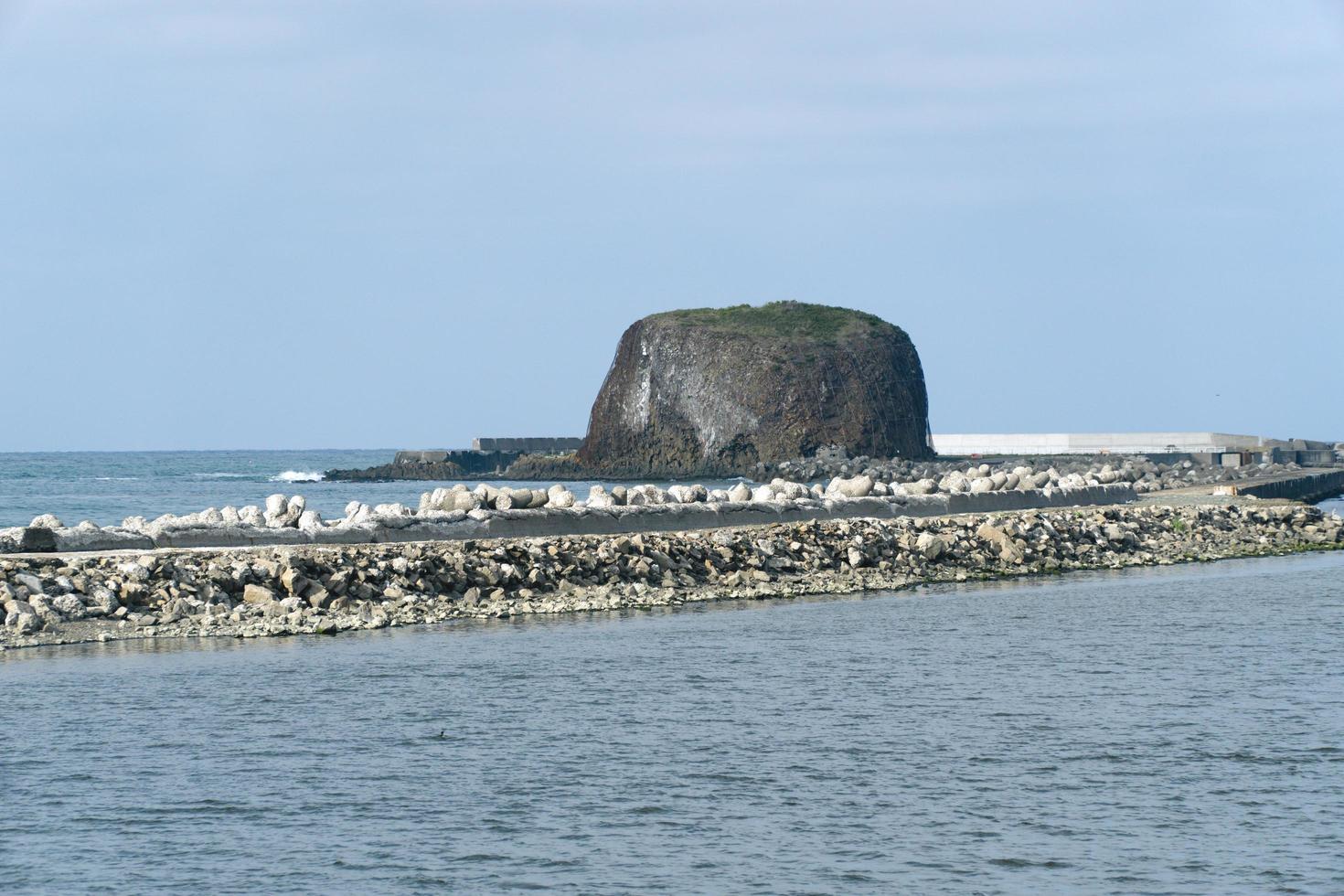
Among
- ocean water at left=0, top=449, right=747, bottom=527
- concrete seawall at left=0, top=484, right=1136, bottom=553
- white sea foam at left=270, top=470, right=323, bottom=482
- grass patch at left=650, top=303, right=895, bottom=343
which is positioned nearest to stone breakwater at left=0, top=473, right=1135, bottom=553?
concrete seawall at left=0, top=484, right=1136, bottom=553

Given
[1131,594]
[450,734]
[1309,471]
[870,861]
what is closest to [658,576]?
[1131,594]

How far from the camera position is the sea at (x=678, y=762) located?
8.45 meters

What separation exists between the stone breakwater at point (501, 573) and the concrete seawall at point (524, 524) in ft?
3.52

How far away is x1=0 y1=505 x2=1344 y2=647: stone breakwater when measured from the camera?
1764cm

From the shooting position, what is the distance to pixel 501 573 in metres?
20.9

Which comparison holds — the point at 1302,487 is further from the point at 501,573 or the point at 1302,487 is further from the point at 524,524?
the point at 501,573

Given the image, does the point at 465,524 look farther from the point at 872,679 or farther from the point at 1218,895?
the point at 1218,895

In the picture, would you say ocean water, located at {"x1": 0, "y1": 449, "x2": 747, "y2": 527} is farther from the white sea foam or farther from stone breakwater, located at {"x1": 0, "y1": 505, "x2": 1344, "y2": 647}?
stone breakwater, located at {"x1": 0, "y1": 505, "x2": 1344, "y2": 647}

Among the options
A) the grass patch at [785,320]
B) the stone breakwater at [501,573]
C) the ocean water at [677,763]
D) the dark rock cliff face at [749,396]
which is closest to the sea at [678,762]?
the ocean water at [677,763]

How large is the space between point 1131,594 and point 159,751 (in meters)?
16.3

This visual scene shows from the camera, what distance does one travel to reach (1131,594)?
77.8 ft

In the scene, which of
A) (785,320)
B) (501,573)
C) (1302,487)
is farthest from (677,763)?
(785,320)

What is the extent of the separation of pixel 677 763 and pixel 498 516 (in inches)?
530

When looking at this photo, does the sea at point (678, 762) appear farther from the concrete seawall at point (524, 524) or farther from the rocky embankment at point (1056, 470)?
the rocky embankment at point (1056, 470)
